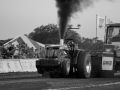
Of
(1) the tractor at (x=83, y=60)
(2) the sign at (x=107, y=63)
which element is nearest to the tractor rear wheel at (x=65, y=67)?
(1) the tractor at (x=83, y=60)

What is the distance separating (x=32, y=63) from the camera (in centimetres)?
3238

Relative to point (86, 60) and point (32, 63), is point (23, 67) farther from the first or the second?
point (86, 60)

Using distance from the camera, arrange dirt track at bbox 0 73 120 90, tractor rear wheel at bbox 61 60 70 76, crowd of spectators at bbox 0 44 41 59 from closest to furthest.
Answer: dirt track at bbox 0 73 120 90, tractor rear wheel at bbox 61 60 70 76, crowd of spectators at bbox 0 44 41 59

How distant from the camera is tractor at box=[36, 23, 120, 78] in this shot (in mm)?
19891

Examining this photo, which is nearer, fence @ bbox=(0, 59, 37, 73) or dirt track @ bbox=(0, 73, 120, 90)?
dirt track @ bbox=(0, 73, 120, 90)

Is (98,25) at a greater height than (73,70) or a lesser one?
greater

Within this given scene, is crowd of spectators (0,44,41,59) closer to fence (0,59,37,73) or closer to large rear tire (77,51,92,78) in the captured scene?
Answer: fence (0,59,37,73)

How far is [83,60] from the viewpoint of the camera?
20.6m

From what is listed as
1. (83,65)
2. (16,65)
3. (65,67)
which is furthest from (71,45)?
(16,65)

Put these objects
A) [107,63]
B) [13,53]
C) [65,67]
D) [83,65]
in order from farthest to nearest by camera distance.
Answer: [13,53] < [107,63] < [83,65] < [65,67]

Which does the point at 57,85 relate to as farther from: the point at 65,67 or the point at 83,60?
the point at 83,60

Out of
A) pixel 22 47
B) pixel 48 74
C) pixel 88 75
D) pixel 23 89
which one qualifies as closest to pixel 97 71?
pixel 88 75

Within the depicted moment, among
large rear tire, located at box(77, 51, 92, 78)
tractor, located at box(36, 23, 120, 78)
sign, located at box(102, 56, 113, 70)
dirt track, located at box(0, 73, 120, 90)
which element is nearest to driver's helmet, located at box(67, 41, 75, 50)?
tractor, located at box(36, 23, 120, 78)

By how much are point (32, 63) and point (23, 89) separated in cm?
1970
